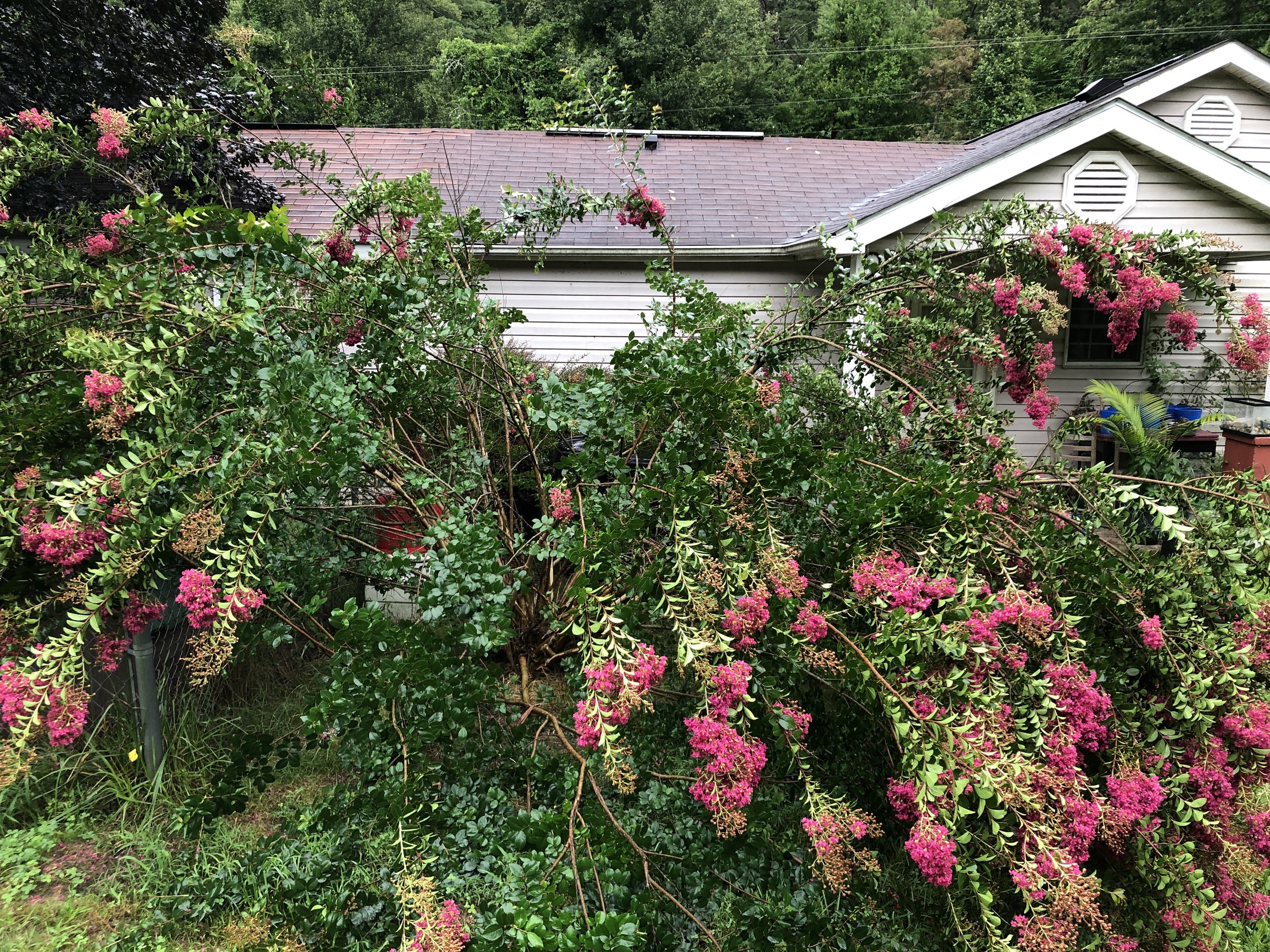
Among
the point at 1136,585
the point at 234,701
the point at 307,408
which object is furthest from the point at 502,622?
the point at 234,701

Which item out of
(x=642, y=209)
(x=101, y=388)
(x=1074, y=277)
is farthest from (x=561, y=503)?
(x=1074, y=277)

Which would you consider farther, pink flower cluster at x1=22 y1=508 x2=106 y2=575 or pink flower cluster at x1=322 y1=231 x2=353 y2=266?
pink flower cluster at x1=322 y1=231 x2=353 y2=266

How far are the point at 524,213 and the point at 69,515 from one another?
2.28 m

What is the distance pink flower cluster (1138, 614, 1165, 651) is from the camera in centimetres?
202

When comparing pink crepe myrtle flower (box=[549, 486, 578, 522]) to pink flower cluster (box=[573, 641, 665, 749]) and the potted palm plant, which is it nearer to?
pink flower cluster (box=[573, 641, 665, 749])

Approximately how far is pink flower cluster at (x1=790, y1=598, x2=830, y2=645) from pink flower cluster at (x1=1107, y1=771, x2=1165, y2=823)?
0.83 metres

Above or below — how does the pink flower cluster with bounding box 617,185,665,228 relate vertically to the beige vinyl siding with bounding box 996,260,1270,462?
above

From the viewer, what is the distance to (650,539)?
228 centimetres

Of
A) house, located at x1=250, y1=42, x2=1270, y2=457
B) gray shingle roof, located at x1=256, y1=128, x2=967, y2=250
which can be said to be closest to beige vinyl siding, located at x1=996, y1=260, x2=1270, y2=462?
house, located at x1=250, y1=42, x2=1270, y2=457

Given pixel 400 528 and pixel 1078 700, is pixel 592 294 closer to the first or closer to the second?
pixel 400 528

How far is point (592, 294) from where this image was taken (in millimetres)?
8672

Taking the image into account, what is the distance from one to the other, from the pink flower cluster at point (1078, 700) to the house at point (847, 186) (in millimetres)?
3505

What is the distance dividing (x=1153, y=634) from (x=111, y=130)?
Answer: 160 inches

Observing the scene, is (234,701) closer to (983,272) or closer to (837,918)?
(837,918)
